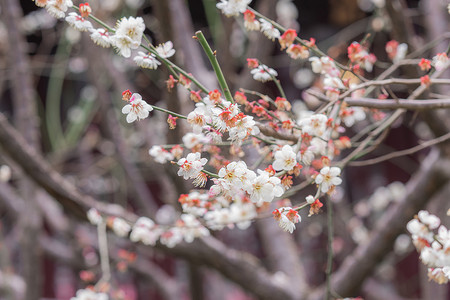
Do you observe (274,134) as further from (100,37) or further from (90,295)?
(90,295)

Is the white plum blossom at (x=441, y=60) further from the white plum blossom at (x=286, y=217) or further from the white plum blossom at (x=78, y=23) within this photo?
the white plum blossom at (x=78, y=23)

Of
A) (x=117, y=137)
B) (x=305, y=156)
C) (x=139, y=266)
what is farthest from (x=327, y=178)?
(x=139, y=266)

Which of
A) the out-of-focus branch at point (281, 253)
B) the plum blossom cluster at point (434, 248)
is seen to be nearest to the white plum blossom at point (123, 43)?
the plum blossom cluster at point (434, 248)

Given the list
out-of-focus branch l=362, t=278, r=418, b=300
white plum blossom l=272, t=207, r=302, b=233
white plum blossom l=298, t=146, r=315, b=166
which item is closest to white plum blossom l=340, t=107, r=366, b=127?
white plum blossom l=298, t=146, r=315, b=166

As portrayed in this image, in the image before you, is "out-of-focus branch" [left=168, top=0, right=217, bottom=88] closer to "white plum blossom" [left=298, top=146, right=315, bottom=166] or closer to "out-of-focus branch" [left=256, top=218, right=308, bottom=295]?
"out-of-focus branch" [left=256, top=218, right=308, bottom=295]

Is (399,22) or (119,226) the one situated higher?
(399,22)

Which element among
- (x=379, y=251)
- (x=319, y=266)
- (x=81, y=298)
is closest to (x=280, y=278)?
(x=379, y=251)
